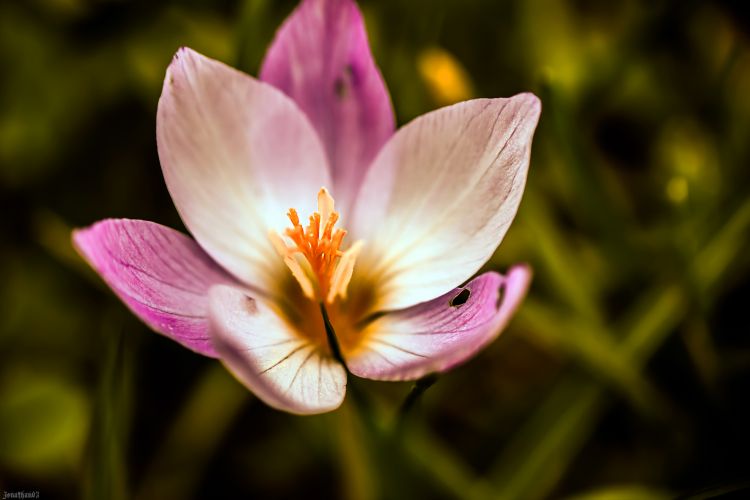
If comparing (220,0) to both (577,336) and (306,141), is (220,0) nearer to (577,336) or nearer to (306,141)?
(306,141)

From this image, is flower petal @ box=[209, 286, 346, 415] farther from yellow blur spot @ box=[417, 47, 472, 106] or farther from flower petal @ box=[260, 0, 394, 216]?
yellow blur spot @ box=[417, 47, 472, 106]

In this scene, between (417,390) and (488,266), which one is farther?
(488,266)

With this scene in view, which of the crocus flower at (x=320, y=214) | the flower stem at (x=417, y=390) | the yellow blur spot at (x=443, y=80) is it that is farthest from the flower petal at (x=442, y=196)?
the yellow blur spot at (x=443, y=80)

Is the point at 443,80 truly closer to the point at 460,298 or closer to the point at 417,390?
the point at 460,298

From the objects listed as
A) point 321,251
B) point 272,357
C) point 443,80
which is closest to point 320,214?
point 321,251

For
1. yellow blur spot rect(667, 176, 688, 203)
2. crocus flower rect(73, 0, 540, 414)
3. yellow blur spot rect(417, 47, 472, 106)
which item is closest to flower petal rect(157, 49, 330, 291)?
crocus flower rect(73, 0, 540, 414)

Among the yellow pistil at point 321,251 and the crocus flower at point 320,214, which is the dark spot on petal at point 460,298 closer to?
the crocus flower at point 320,214

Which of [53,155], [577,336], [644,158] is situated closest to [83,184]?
[53,155]
